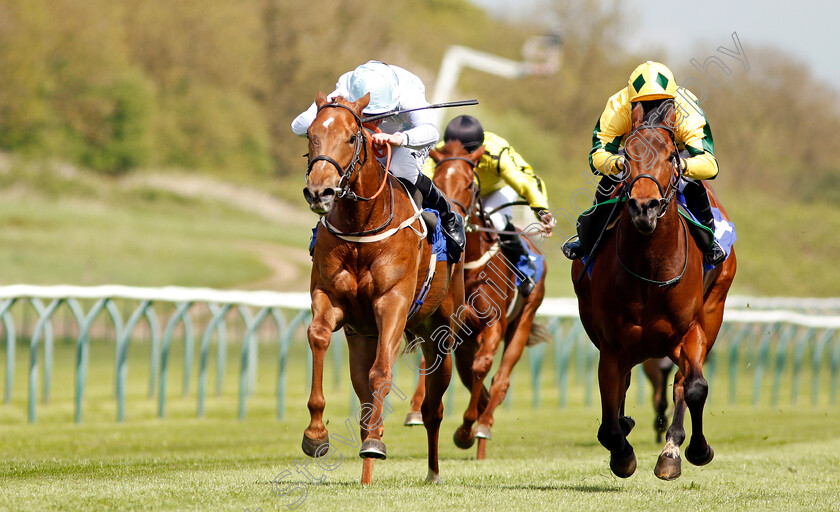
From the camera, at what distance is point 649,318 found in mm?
5965

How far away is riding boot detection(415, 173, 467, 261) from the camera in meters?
6.79

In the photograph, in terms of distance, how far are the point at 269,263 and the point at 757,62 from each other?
23.9 metres

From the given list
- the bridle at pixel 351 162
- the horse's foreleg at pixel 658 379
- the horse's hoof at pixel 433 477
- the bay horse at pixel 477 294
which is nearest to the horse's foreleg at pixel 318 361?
the bridle at pixel 351 162

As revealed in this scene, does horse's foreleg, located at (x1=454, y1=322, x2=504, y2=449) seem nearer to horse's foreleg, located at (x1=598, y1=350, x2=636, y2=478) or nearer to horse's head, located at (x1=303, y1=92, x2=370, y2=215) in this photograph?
horse's foreleg, located at (x1=598, y1=350, x2=636, y2=478)

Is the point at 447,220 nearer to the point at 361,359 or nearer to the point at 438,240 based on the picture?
the point at 438,240

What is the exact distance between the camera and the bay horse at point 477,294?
26.2ft

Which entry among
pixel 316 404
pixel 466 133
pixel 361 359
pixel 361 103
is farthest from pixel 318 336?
pixel 466 133

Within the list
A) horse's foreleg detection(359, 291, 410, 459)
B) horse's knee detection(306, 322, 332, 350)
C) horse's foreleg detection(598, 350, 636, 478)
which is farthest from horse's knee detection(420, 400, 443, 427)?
horse's knee detection(306, 322, 332, 350)

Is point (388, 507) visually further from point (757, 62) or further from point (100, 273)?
point (757, 62)

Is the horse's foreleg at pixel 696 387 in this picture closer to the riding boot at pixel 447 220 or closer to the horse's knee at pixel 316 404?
the riding boot at pixel 447 220

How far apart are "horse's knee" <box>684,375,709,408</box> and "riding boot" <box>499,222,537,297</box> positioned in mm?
2786

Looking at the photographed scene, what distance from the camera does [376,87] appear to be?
606 cm

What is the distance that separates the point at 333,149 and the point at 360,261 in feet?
2.12

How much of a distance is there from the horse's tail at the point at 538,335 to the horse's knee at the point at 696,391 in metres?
3.64
